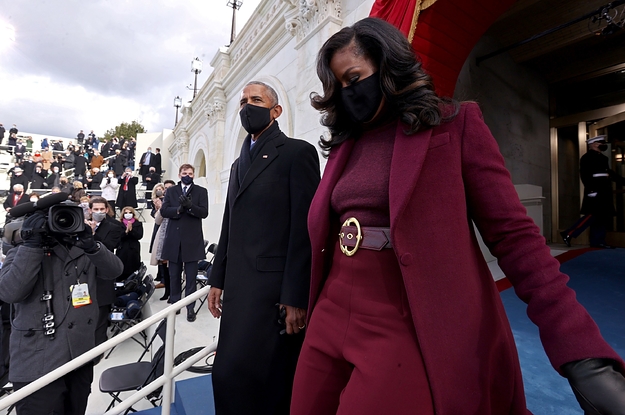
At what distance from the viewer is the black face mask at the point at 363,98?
1143 millimetres

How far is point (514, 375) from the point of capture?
921 mm

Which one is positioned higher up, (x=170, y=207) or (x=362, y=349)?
(x=170, y=207)

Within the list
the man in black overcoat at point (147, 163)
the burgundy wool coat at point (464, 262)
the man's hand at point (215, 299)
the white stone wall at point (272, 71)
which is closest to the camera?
the burgundy wool coat at point (464, 262)

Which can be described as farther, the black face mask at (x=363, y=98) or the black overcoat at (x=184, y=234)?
the black overcoat at (x=184, y=234)

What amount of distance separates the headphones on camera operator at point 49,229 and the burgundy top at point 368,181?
2.14 m

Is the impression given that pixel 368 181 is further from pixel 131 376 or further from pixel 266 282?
pixel 131 376

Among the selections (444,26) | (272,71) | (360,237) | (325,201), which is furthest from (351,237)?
(272,71)

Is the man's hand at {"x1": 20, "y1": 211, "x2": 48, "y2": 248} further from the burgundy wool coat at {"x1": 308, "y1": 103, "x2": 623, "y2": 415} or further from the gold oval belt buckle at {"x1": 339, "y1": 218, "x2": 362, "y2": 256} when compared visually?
the burgundy wool coat at {"x1": 308, "y1": 103, "x2": 623, "y2": 415}

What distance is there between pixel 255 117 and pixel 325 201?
96cm

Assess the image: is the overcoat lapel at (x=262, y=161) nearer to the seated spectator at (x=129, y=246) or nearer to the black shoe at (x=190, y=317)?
the black shoe at (x=190, y=317)

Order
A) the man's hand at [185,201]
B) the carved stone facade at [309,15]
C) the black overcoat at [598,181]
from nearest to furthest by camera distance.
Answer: the man's hand at [185,201] → the carved stone facade at [309,15] → the black overcoat at [598,181]

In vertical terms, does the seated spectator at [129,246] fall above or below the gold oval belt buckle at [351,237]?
below

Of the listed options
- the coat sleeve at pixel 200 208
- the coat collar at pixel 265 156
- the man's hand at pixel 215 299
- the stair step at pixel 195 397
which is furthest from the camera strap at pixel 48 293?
the coat sleeve at pixel 200 208

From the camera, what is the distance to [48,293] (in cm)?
234
